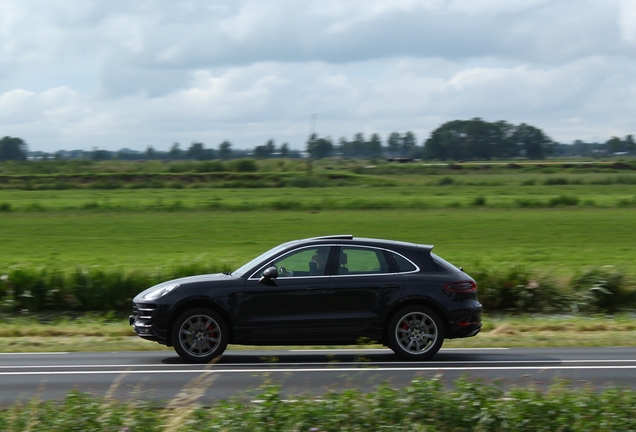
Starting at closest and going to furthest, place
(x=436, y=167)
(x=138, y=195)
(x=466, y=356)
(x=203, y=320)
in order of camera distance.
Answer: (x=203, y=320), (x=466, y=356), (x=138, y=195), (x=436, y=167)

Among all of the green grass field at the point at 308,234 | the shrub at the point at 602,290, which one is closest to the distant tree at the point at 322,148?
the green grass field at the point at 308,234

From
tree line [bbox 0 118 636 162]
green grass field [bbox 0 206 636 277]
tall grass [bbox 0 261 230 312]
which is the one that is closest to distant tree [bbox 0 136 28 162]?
tree line [bbox 0 118 636 162]

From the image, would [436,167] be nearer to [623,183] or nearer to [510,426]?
[623,183]

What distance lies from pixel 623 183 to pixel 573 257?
5792cm

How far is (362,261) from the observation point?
41.7ft

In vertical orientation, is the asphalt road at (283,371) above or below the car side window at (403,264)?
below

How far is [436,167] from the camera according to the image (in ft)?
376

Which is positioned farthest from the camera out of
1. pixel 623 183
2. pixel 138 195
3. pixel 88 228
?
pixel 623 183

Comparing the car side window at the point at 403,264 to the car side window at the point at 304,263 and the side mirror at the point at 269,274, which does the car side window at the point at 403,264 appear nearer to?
the car side window at the point at 304,263

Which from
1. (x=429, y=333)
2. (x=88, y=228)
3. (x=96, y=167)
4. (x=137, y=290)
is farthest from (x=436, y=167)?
(x=429, y=333)

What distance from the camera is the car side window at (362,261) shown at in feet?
41.6

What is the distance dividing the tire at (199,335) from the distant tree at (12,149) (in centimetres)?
12148

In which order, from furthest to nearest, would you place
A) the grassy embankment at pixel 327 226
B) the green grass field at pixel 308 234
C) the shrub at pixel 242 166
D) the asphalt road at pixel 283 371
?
the shrub at pixel 242 166
the green grass field at pixel 308 234
the grassy embankment at pixel 327 226
the asphalt road at pixel 283 371

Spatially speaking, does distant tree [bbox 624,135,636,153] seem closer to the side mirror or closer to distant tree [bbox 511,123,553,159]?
distant tree [bbox 511,123,553,159]
